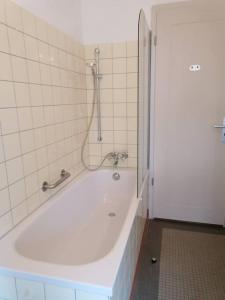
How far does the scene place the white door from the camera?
209cm

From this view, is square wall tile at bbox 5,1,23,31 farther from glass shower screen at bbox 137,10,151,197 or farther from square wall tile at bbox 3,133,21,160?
glass shower screen at bbox 137,10,151,197

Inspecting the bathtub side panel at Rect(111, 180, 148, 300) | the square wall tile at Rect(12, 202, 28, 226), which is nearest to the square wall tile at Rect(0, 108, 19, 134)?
the square wall tile at Rect(12, 202, 28, 226)

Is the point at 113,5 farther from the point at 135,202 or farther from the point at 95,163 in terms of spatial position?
the point at 135,202

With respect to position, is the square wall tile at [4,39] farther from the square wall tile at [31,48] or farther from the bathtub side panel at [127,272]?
the bathtub side panel at [127,272]

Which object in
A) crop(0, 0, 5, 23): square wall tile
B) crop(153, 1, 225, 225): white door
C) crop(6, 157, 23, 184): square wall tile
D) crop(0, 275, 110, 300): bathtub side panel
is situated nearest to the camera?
crop(0, 275, 110, 300): bathtub side panel

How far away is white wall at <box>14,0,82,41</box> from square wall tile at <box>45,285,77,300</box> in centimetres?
161

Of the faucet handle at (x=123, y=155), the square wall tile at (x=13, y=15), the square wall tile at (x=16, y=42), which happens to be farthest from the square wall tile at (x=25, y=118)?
the faucet handle at (x=123, y=155)

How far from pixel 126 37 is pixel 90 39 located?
0.39 meters

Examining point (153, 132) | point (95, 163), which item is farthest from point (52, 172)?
point (153, 132)

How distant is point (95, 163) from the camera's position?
2648mm

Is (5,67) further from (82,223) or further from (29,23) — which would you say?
(82,223)

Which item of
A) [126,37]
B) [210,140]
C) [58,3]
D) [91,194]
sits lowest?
[91,194]

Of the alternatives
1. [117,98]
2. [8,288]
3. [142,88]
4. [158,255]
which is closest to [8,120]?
[8,288]

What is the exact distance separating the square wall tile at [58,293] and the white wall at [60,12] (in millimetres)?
1610
